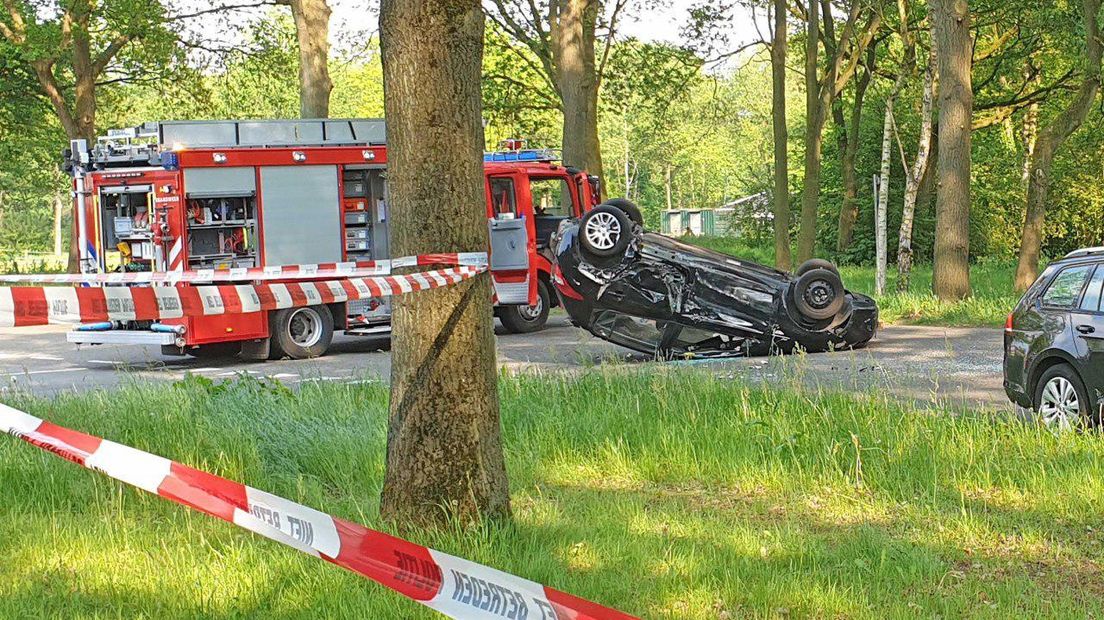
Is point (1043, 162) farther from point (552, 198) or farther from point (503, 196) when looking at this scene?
point (503, 196)

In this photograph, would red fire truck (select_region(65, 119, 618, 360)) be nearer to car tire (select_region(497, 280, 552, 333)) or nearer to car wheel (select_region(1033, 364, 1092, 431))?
car tire (select_region(497, 280, 552, 333))

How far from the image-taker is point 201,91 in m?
34.9

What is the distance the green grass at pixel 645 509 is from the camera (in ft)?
16.4

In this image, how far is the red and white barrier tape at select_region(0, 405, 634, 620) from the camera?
3.96 m

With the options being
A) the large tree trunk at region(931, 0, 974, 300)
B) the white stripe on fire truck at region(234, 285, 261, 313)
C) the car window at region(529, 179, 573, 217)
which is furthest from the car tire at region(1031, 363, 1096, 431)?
the car window at region(529, 179, 573, 217)

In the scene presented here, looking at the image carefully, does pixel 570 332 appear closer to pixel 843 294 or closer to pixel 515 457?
pixel 843 294

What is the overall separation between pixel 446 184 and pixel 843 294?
9.87 metres

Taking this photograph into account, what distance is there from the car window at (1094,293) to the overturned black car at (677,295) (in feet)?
18.5

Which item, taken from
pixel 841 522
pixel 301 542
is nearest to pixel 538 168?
pixel 841 522

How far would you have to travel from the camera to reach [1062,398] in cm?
891

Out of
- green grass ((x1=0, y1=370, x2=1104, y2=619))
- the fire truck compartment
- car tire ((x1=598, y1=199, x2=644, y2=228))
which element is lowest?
green grass ((x1=0, y1=370, x2=1104, y2=619))

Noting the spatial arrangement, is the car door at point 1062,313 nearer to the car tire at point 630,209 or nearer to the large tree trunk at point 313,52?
the car tire at point 630,209

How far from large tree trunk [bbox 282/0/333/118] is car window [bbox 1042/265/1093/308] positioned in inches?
536

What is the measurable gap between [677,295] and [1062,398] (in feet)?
19.3
